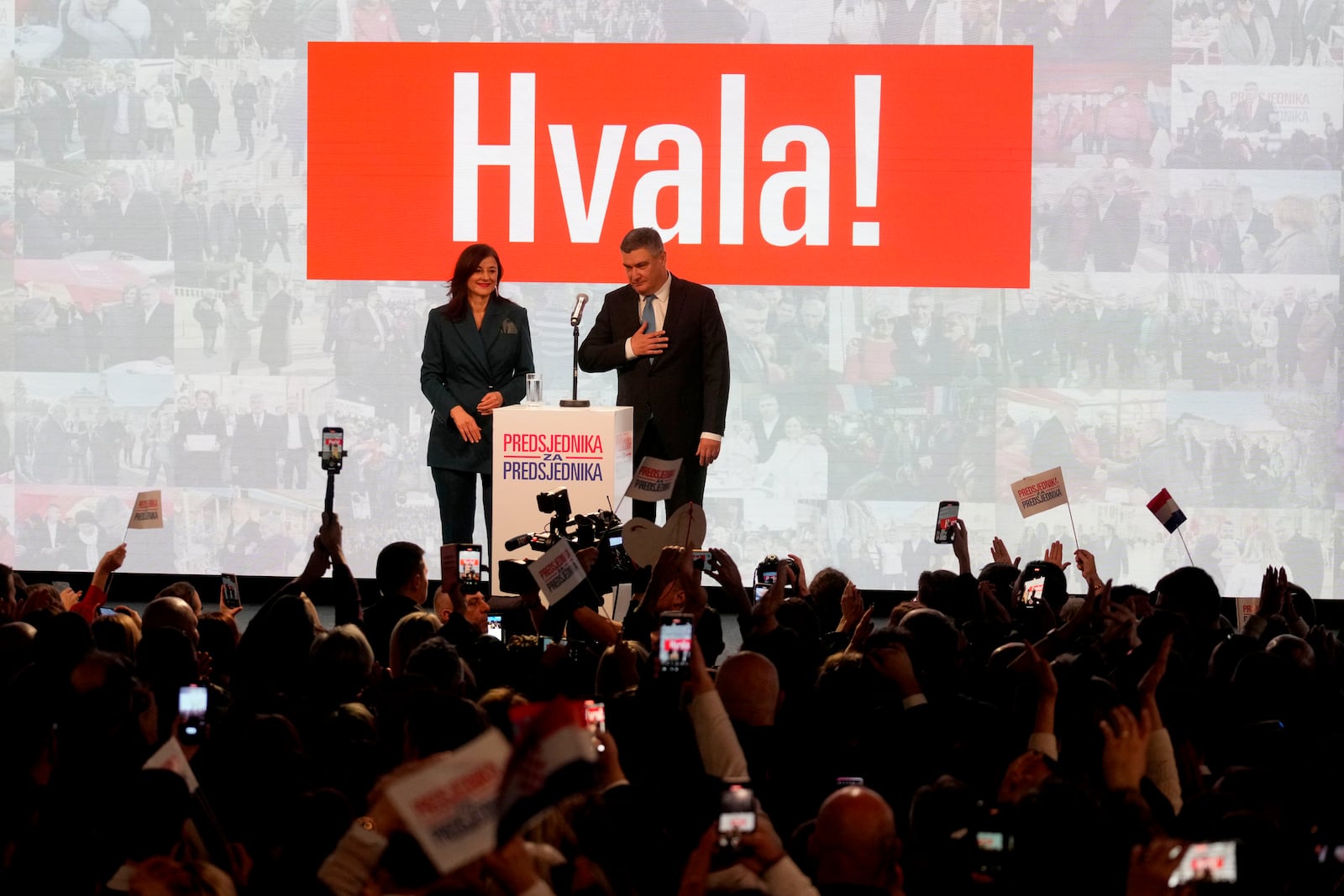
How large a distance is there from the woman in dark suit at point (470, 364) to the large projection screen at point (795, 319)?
1.34 meters

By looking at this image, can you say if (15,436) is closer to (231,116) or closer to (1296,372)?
(231,116)

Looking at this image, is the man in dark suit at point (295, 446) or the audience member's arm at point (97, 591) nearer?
the audience member's arm at point (97, 591)

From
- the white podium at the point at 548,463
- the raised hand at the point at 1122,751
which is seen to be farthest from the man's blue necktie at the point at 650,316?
the raised hand at the point at 1122,751

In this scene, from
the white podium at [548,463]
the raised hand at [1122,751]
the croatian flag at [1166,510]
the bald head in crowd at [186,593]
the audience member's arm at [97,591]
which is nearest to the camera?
the raised hand at [1122,751]

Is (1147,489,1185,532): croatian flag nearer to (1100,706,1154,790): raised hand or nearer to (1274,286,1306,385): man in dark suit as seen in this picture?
(1274,286,1306,385): man in dark suit

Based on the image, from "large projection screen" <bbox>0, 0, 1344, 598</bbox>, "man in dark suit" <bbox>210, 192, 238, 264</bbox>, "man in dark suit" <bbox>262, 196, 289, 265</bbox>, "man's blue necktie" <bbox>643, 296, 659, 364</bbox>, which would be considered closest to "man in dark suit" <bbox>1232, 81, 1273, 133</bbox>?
"large projection screen" <bbox>0, 0, 1344, 598</bbox>

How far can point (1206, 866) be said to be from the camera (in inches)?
93.4

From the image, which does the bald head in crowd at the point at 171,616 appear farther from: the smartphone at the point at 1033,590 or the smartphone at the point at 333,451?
the smartphone at the point at 1033,590

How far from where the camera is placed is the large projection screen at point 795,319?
776 centimetres

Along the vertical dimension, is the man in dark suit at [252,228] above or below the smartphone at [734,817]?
above

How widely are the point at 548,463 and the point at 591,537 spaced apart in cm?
50

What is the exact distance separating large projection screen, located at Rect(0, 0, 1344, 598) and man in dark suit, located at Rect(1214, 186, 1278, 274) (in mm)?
16

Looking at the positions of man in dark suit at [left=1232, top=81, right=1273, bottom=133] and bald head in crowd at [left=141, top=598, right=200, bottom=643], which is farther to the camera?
man in dark suit at [left=1232, top=81, right=1273, bottom=133]

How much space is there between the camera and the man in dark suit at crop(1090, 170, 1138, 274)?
7.78 m
